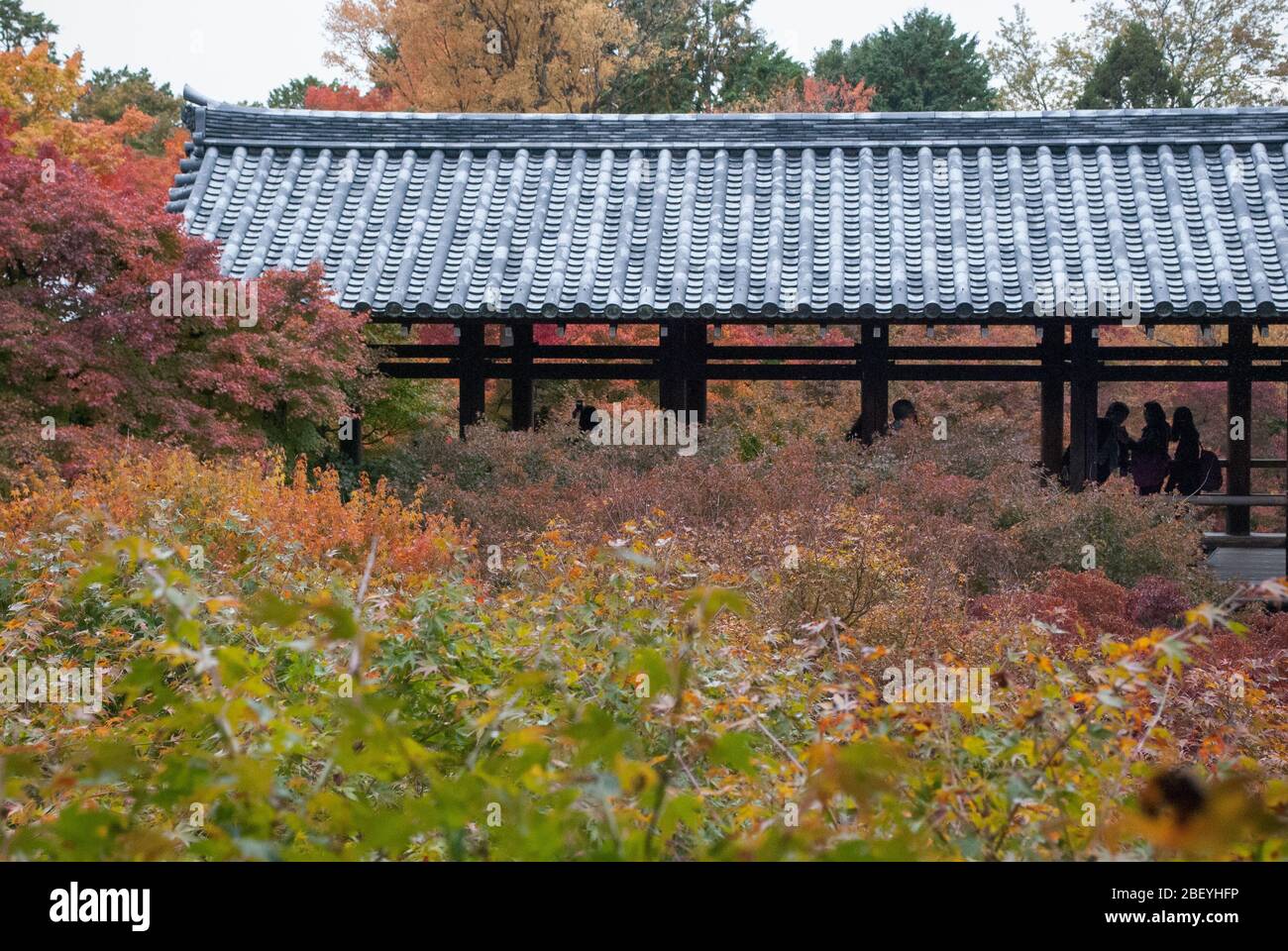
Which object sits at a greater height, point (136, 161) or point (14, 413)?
point (136, 161)

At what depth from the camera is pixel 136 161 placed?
907 inches

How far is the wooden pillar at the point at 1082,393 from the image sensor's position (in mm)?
11820

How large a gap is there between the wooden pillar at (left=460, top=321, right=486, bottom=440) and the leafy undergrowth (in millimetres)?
3271

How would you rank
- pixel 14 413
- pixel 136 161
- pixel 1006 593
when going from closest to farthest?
pixel 1006 593, pixel 14 413, pixel 136 161

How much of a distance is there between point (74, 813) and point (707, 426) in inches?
368

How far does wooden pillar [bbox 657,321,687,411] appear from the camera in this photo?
12.2m

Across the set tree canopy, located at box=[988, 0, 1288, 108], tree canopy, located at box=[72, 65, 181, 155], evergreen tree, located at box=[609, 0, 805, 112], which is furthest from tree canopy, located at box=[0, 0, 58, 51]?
tree canopy, located at box=[988, 0, 1288, 108]

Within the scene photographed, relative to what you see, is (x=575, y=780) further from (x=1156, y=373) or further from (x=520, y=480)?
(x=1156, y=373)

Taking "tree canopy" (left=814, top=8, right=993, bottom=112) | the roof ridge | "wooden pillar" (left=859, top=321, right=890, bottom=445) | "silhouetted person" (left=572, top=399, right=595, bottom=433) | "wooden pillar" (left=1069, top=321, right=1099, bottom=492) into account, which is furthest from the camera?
"tree canopy" (left=814, top=8, right=993, bottom=112)

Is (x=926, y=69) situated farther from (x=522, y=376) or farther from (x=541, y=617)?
(x=541, y=617)

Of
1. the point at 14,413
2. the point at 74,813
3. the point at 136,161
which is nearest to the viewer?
the point at 74,813

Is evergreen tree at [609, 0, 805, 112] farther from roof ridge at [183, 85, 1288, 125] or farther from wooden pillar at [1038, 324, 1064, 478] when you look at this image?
wooden pillar at [1038, 324, 1064, 478]

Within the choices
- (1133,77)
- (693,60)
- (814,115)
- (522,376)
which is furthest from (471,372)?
(1133,77)
